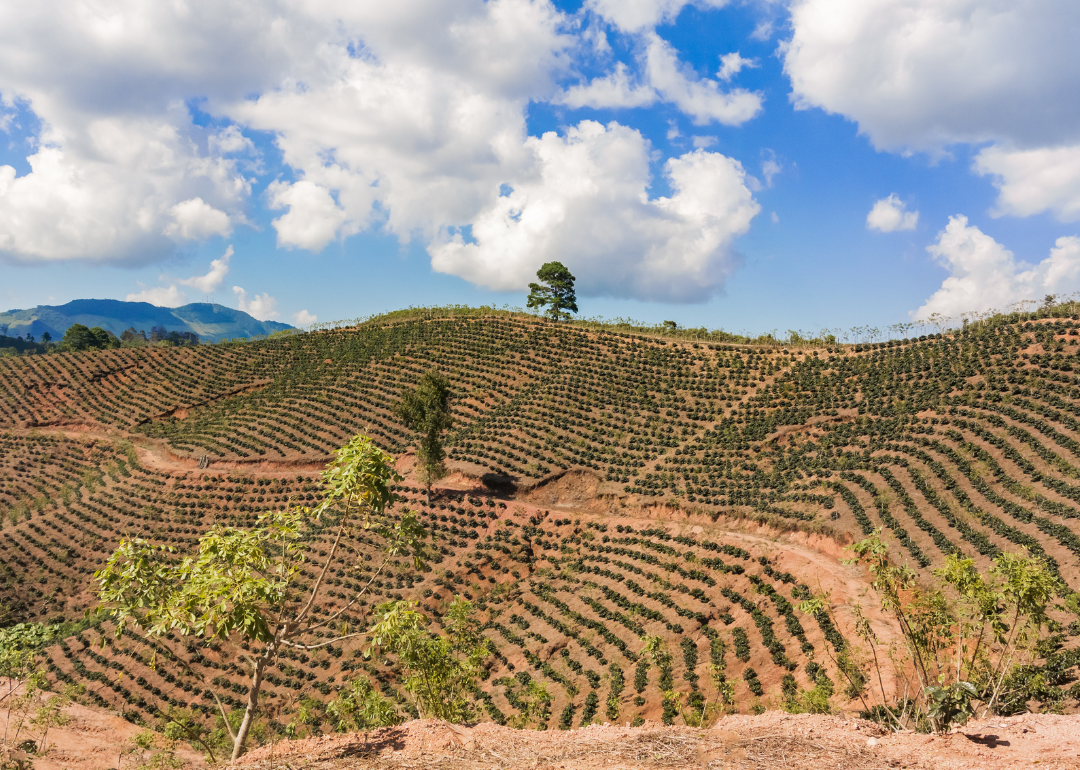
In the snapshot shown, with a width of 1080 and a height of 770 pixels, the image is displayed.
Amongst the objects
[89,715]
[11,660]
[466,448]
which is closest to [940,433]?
[466,448]

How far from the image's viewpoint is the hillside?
79.2 ft

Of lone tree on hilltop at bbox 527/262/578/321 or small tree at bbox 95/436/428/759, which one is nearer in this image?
small tree at bbox 95/436/428/759

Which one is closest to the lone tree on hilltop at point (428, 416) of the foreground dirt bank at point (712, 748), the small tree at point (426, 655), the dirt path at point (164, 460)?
the dirt path at point (164, 460)

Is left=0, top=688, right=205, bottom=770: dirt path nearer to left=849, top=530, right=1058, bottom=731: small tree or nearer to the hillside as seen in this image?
the hillside

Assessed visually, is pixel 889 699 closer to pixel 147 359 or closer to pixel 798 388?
pixel 798 388

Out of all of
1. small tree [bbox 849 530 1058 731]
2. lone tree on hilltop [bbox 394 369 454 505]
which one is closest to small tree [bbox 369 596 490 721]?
small tree [bbox 849 530 1058 731]

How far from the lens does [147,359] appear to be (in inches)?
2928

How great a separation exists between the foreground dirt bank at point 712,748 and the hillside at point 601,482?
235 inches

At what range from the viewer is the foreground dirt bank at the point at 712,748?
9914 millimetres

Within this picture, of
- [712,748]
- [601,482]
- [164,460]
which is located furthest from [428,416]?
[164,460]

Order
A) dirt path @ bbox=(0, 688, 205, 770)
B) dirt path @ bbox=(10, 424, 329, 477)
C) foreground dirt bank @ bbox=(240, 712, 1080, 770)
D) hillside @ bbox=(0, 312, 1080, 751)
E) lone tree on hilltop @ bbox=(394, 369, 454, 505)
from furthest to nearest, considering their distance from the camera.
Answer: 1. dirt path @ bbox=(10, 424, 329, 477)
2. lone tree on hilltop @ bbox=(394, 369, 454, 505)
3. hillside @ bbox=(0, 312, 1080, 751)
4. dirt path @ bbox=(0, 688, 205, 770)
5. foreground dirt bank @ bbox=(240, 712, 1080, 770)

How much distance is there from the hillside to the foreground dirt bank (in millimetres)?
5980

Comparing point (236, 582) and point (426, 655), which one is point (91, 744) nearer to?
point (426, 655)

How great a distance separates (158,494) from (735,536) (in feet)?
158
